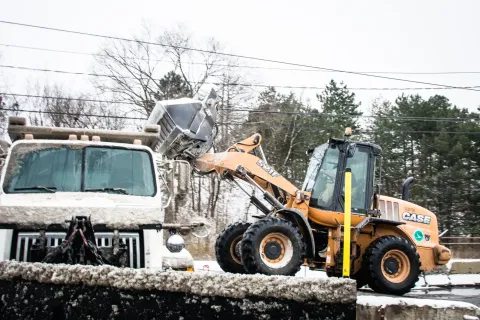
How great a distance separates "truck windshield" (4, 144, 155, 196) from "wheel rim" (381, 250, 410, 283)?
17.4 feet

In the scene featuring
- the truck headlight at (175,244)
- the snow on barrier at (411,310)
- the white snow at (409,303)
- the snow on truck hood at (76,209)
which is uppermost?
the snow on truck hood at (76,209)

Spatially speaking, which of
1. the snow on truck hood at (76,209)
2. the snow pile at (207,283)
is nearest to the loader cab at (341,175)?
the snow on truck hood at (76,209)

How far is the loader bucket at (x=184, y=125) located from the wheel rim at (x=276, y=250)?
2057 millimetres

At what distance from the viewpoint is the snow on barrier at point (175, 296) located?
290 cm

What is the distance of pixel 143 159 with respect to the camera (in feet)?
22.4

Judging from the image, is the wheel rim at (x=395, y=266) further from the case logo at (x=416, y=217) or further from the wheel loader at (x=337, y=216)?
the case logo at (x=416, y=217)

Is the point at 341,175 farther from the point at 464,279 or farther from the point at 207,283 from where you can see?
the point at 207,283

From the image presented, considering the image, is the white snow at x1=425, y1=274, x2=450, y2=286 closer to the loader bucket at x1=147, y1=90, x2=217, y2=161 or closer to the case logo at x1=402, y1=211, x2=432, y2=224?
the case logo at x1=402, y1=211, x2=432, y2=224

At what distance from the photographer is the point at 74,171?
21.2ft

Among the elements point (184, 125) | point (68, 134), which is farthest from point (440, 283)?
point (68, 134)

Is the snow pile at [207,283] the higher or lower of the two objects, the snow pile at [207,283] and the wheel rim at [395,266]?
the higher

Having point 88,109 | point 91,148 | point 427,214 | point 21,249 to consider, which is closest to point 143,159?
point 91,148

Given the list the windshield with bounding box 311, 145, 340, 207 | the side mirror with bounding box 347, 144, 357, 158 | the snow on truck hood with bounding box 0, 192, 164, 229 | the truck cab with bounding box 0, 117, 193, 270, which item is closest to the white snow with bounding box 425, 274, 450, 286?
the windshield with bounding box 311, 145, 340, 207

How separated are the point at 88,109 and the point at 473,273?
24809 mm
